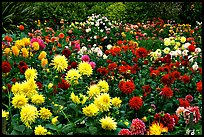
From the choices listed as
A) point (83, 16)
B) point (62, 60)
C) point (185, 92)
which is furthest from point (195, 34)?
point (62, 60)

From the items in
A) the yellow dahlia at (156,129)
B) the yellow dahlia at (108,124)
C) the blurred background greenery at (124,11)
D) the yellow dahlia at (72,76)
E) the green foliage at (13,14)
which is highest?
the blurred background greenery at (124,11)

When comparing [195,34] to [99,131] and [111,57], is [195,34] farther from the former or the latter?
[99,131]

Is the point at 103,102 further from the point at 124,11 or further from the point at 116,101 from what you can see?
the point at 124,11

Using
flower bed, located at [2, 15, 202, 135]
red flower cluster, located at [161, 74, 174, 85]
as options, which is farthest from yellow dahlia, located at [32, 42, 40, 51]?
red flower cluster, located at [161, 74, 174, 85]

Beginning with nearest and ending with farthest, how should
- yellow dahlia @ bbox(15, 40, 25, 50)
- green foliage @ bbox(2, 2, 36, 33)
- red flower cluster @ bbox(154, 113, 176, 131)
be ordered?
red flower cluster @ bbox(154, 113, 176, 131) < yellow dahlia @ bbox(15, 40, 25, 50) < green foliage @ bbox(2, 2, 36, 33)

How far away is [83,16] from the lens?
1078cm

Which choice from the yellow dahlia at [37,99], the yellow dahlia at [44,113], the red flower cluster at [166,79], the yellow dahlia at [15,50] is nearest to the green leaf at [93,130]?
the yellow dahlia at [44,113]

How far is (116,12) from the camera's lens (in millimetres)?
10828

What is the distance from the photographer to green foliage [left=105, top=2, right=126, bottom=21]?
1073cm

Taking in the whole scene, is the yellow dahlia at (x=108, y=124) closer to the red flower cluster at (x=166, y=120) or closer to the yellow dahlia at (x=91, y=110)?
the yellow dahlia at (x=91, y=110)

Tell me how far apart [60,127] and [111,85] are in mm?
1447

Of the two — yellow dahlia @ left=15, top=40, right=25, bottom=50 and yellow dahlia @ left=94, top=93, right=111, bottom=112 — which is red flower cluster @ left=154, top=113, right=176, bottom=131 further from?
yellow dahlia @ left=15, top=40, right=25, bottom=50

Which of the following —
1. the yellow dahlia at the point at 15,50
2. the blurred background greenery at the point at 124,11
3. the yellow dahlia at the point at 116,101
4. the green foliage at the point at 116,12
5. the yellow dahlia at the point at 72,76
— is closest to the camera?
the yellow dahlia at the point at 116,101

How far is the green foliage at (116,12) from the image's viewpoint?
422 inches
